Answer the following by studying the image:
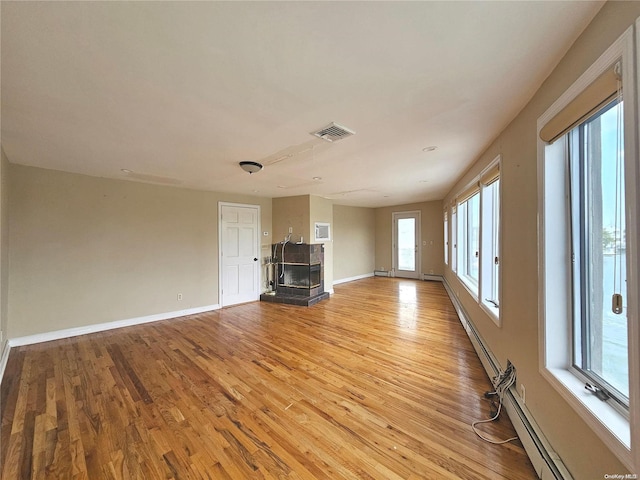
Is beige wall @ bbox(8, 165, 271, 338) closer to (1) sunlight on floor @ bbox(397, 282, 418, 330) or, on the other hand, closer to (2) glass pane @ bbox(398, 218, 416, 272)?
(1) sunlight on floor @ bbox(397, 282, 418, 330)

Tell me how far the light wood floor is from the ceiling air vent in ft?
7.80

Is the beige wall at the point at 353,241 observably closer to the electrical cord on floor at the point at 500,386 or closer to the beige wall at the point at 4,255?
the electrical cord on floor at the point at 500,386

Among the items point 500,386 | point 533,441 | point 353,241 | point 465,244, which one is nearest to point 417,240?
point 353,241

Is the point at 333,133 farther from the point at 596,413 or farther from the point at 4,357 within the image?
the point at 4,357

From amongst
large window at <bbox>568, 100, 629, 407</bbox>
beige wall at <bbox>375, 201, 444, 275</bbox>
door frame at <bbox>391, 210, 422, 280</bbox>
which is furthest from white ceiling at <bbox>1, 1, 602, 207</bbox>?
door frame at <bbox>391, 210, 422, 280</bbox>

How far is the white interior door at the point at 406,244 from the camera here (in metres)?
8.02

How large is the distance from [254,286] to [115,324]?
2572 mm

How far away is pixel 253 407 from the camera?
2.06 meters

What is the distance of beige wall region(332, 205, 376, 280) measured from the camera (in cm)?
760

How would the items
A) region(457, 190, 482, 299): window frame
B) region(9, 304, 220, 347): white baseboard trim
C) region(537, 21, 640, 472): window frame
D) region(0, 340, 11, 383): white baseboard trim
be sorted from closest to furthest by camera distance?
region(537, 21, 640, 472): window frame → region(0, 340, 11, 383): white baseboard trim → region(9, 304, 220, 347): white baseboard trim → region(457, 190, 482, 299): window frame

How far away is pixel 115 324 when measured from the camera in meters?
4.02

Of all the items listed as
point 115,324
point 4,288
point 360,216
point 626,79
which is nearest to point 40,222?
point 4,288

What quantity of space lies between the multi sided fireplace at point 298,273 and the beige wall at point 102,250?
1444 millimetres

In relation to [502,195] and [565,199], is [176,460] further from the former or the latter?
[502,195]
